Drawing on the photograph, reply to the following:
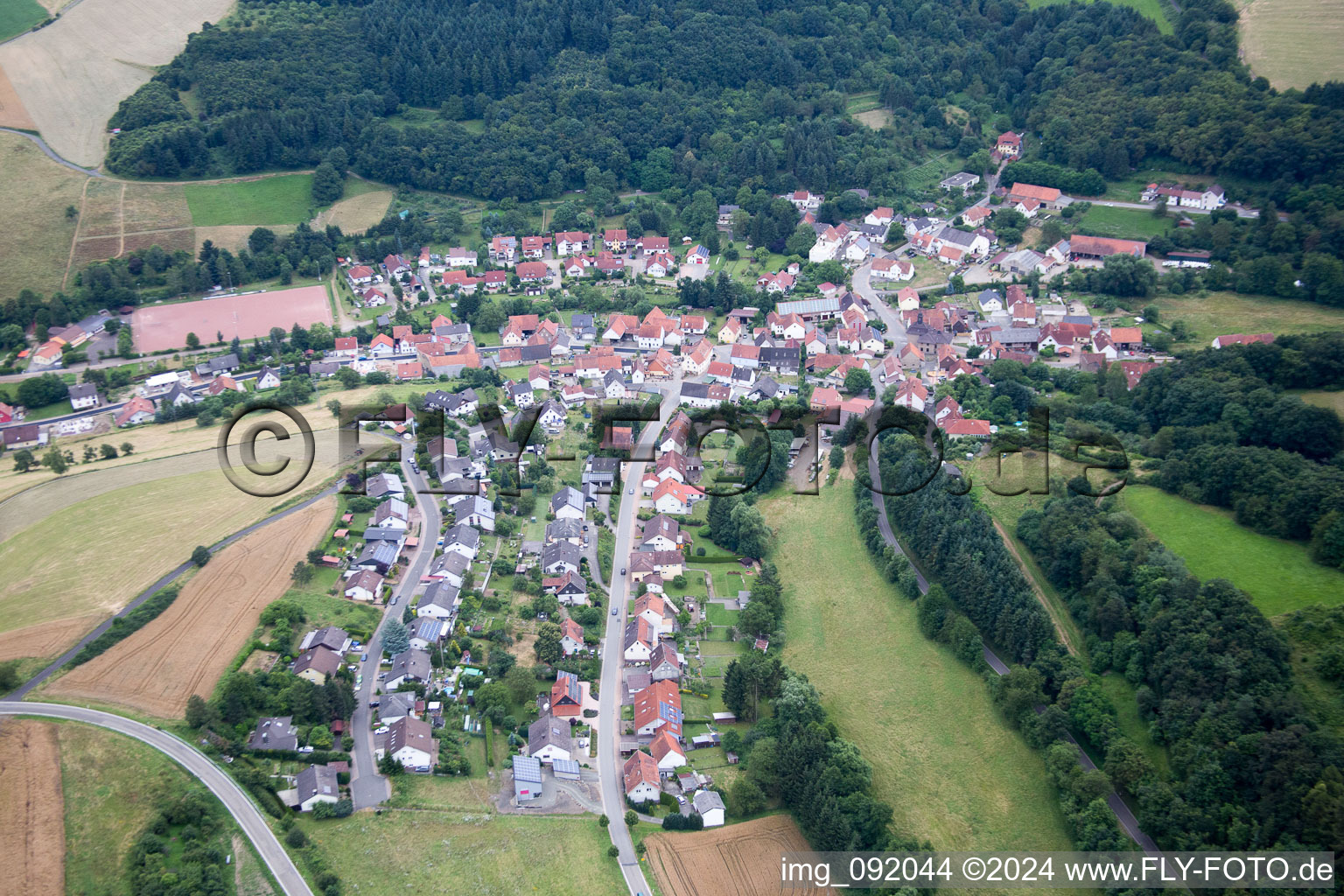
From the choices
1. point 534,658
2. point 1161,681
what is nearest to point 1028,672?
point 1161,681

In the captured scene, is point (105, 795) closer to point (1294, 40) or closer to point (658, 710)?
point (658, 710)

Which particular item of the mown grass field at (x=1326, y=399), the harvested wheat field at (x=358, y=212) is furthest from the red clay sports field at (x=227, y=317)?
the mown grass field at (x=1326, y=399)

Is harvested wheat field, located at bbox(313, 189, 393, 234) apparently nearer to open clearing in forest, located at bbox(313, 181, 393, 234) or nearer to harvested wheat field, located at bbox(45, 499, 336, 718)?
open clearing in forest, located at bbox(313, 181, 393, 234)

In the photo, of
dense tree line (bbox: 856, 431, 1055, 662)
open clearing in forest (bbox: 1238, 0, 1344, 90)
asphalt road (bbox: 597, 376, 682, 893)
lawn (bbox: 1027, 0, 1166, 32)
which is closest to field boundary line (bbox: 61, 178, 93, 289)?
asphalt road (bbox: 597, 376, 682, 893)

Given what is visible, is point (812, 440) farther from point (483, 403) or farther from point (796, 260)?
point (796, 260)

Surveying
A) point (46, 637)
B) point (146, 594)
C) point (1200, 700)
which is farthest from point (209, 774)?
point (1200, 700)
